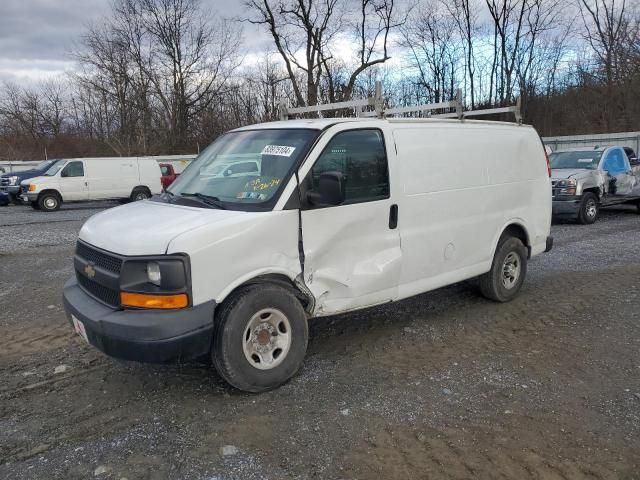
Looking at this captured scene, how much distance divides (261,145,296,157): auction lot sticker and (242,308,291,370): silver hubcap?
4.07 ft

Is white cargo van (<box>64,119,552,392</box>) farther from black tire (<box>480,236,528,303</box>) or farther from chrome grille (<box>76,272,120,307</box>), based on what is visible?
black tire (<box>480,236,528,303</box>)

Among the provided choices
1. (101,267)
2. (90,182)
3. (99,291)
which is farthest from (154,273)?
(90,182)

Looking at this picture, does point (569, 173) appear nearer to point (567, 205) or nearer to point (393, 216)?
point (567, 205)

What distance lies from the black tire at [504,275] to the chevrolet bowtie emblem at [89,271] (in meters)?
4.13

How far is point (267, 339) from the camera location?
154 inches

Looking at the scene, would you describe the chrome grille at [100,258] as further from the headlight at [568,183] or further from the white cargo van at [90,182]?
the white cargo van at [90,182]

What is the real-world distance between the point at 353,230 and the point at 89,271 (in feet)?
6.71

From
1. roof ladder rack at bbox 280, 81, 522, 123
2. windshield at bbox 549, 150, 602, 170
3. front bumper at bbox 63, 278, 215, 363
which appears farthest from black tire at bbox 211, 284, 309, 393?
windshield at bbox 549, 150, 602, 170

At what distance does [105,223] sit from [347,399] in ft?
7.49

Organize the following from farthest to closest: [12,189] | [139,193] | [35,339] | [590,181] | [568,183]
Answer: [12,189] → [139,193] → [590,181] → [568,183] → [35,339]

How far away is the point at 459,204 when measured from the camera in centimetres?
521

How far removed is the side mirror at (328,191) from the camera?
3.87m

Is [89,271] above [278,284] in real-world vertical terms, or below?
above

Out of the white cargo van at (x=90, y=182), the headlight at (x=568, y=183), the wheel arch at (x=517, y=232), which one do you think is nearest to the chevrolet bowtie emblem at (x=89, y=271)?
the wheel arch at (x=517, y=232)
